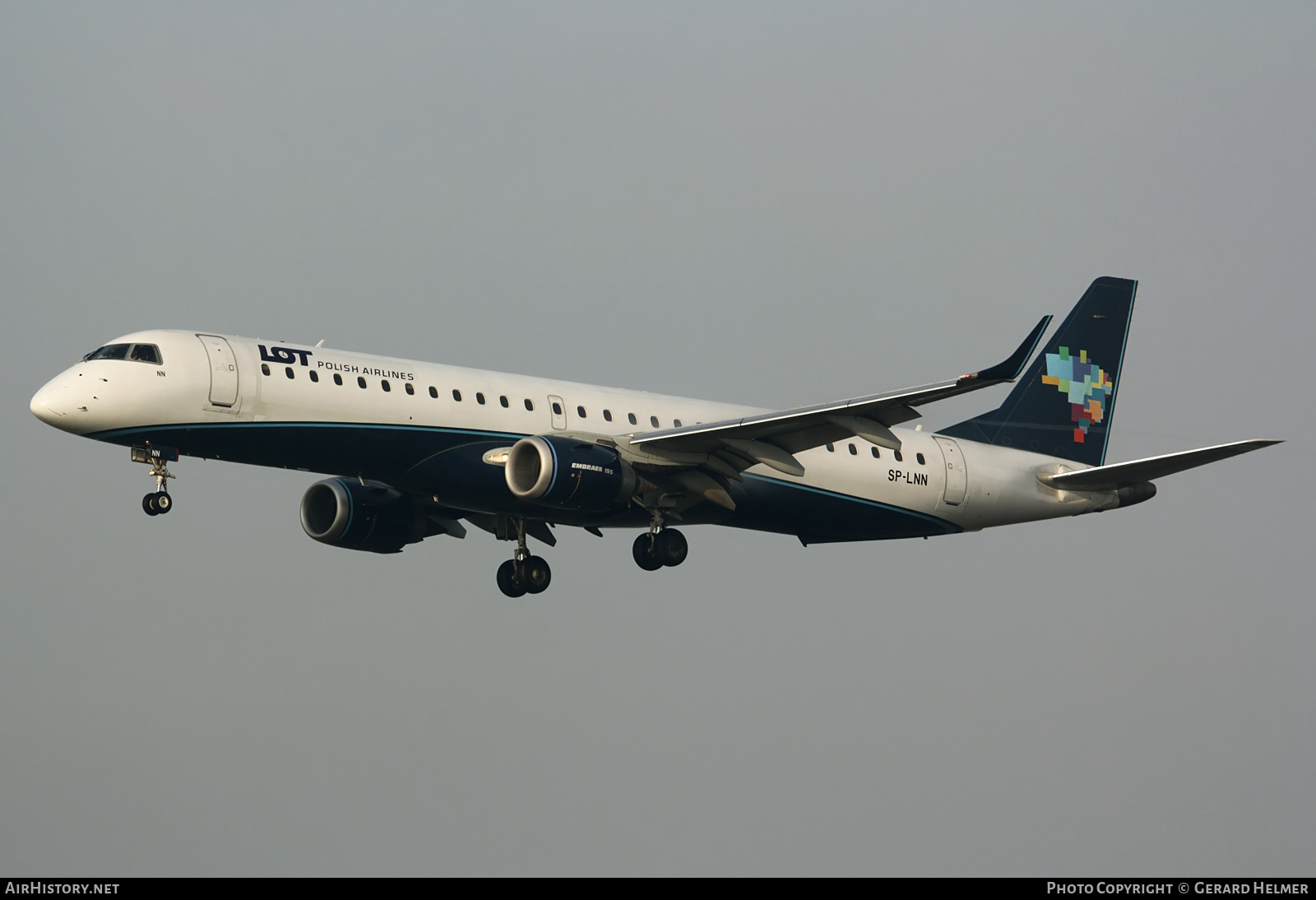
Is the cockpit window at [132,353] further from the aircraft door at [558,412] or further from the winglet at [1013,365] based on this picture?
the winglet at [1013,365]

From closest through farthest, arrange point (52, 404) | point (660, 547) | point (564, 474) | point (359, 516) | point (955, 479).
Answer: point (52, 404) < point (564, 474) < point (660, 547) < point (359, 516) < point (955, 479)

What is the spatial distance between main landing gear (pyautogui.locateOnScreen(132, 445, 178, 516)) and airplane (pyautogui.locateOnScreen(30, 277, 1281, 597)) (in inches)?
1.5

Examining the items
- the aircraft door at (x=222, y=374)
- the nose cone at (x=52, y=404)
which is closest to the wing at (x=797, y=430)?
the aircraft door at (x=222, y=374)

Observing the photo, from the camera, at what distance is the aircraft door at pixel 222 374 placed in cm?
3562

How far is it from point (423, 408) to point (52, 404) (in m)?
7.55

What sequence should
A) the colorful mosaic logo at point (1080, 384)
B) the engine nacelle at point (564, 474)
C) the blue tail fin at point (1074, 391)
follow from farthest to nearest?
the colorful mosaic logo at point (1080, 384), the blue tail fin at point (1074, 391), the engine nacelle at point (564, 474)

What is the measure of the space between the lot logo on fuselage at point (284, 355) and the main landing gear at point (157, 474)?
277cm

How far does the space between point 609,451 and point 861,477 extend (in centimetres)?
744

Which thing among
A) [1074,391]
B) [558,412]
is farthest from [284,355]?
[1074,391]

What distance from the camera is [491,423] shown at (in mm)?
38250

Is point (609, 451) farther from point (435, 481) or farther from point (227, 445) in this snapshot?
point (227, 445)

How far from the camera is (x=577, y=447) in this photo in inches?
1481

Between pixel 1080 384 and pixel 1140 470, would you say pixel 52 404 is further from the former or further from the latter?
pixel 1080 384

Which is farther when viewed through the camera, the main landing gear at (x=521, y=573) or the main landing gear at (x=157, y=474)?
the main landing gear at (x=521, y=573)
